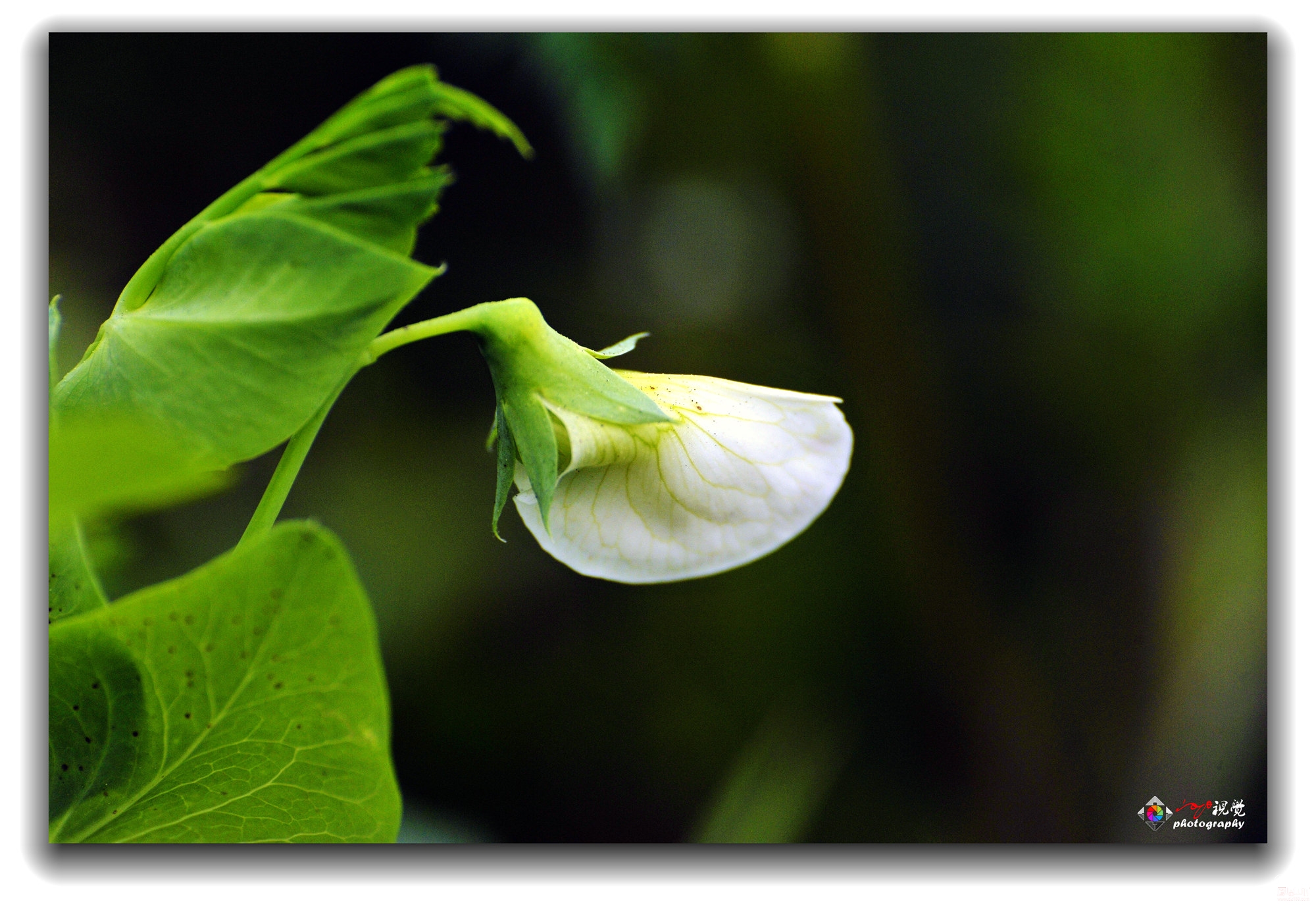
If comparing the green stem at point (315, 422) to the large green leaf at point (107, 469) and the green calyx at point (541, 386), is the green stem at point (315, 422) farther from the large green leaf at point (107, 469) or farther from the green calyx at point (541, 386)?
the large green leaf at point (107, 469)

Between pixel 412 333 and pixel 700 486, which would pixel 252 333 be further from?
pixel 700 486

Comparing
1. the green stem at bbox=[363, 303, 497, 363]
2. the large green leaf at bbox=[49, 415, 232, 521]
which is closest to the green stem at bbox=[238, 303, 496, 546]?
the green stem at bbox=[363, 303, 497, 363]

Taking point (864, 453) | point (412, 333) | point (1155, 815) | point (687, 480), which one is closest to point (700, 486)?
point (687, 480)

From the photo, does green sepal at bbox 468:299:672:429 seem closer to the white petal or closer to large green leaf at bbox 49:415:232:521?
the white petal

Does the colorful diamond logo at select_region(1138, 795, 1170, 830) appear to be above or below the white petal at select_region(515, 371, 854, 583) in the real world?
below

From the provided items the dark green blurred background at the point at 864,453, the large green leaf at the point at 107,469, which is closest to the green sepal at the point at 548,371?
the large green leaf at the point at 107,469

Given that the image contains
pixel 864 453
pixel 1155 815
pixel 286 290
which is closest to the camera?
pixel 286 290
